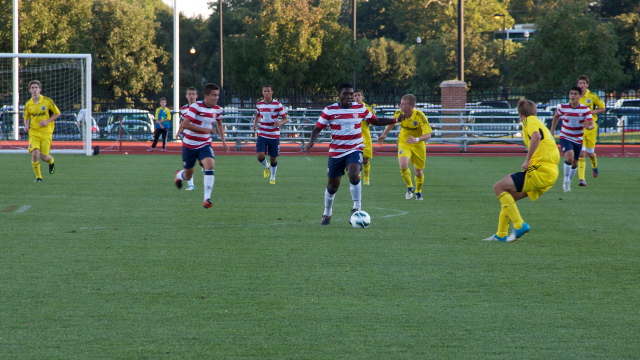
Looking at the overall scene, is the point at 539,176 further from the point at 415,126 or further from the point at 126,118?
the point at 126,118

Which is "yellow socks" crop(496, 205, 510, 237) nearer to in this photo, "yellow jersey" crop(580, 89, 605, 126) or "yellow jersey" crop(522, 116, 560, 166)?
"yellow jersey" crop(522, 116, 560, 166)

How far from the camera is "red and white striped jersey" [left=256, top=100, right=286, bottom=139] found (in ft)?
55.9

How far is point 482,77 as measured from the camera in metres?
60.1

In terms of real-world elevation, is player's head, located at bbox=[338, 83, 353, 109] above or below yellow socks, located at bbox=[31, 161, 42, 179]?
above

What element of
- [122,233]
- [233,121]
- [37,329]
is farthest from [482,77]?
[37,329]

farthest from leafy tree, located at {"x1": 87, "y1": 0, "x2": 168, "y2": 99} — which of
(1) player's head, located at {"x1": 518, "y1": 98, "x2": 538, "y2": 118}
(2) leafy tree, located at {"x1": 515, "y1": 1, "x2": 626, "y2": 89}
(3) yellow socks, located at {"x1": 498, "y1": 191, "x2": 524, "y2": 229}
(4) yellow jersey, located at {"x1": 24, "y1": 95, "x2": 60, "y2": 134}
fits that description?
(3) yellow socks, located at {"x1": 498, "y1": 191, "x2": 524, "y2": 229}

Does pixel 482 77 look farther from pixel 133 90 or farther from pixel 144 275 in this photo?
pixel 144 275

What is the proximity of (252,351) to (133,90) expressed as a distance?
49.0 meters

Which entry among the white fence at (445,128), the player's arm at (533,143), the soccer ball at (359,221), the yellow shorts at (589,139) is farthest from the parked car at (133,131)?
the player's arm at (533,143)

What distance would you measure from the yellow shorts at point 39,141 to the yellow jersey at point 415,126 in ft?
24.4

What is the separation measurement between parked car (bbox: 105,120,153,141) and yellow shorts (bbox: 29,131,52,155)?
19.7 metres

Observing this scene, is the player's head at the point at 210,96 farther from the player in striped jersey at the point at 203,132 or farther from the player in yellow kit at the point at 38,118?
the player in yellow kit at the point at 38,118

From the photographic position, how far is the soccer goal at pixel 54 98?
27766 millimetres


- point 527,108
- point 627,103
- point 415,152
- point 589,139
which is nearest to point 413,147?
point 415,152
